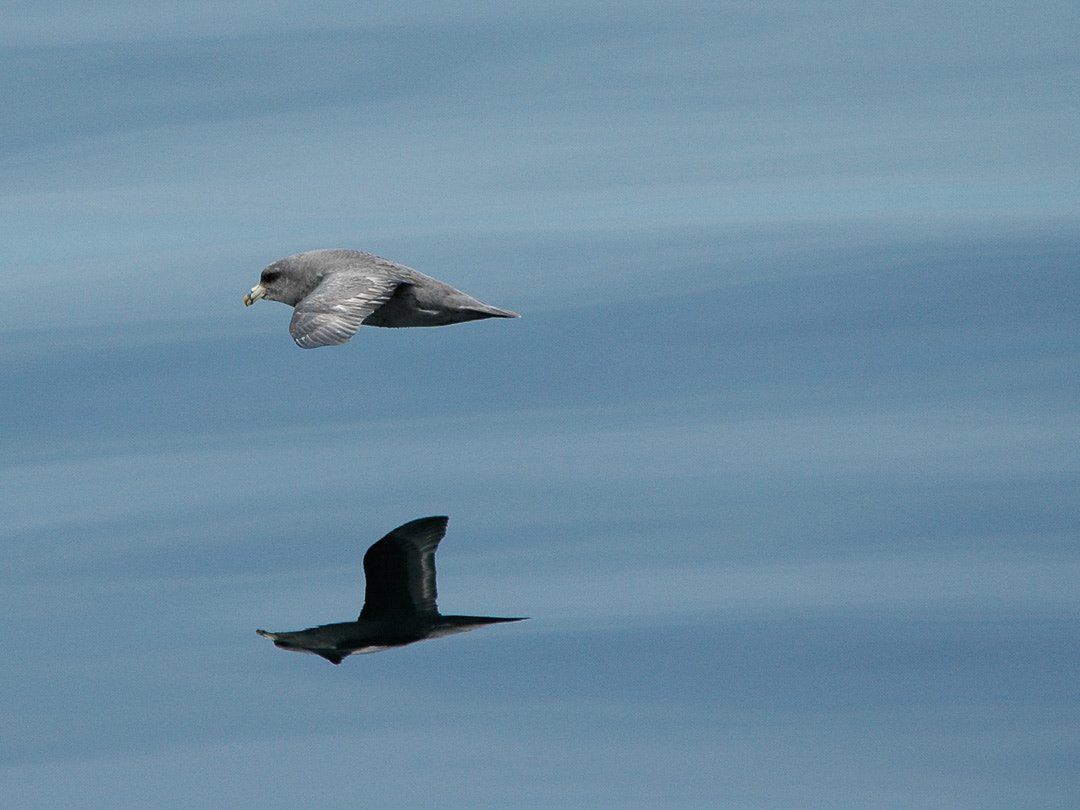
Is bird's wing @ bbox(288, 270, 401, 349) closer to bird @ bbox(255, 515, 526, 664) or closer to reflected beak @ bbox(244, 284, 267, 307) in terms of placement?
reflected beak @ bbox(244, 284, 267, 307)

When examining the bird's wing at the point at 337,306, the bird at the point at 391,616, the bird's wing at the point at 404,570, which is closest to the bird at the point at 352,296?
the bird's wing at the point at 337,306

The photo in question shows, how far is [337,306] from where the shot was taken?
8.06 metres

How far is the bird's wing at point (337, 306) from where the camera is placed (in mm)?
7727

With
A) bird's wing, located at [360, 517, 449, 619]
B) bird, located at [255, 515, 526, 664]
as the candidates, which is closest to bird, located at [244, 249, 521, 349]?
bird's wing, located at [360, 517, 449, 619]

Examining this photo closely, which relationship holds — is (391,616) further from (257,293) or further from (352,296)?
(257,293)

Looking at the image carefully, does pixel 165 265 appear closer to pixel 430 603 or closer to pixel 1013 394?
pixel 430 603

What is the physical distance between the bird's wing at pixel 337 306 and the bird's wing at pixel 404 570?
3.16 feet

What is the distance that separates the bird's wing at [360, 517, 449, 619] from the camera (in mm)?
6824

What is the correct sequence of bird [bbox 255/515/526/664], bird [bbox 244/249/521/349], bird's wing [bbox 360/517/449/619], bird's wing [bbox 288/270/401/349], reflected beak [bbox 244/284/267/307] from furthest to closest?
reflected beak [bbox 244/284/267/307] < bird [bbox 244/249/521/349] < bird's wing [bbox 288/270/401/349] < bird's wing [bbox 360/517/449/619] < bird [bbox 255/515/526/664]

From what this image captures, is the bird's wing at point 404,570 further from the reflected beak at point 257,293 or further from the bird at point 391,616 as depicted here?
the reflected beak at point 257,293

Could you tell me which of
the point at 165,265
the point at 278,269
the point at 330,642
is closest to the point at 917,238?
the point at 278,269

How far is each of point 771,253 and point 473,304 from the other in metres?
2.63

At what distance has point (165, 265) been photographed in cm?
1072

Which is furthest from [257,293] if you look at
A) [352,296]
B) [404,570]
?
[404,570]
